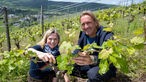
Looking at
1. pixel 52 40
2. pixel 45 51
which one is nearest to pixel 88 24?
pixel 52 40

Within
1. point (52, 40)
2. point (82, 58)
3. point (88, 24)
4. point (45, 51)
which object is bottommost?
point (45, 51)

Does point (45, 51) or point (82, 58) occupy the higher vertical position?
point (82, 58)

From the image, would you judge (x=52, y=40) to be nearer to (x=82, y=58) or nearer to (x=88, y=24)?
(x=88, y=24)

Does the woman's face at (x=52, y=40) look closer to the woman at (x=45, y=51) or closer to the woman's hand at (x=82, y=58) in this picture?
the woman at (x=45, y=51)

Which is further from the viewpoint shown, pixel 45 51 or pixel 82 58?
pixel 45 51

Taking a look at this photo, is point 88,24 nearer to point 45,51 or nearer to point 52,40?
point 52,40

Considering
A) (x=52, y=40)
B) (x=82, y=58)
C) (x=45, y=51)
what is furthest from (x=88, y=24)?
(x=82, y=58)

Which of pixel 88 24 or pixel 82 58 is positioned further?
pixel 88 24

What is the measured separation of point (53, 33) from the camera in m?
3.90

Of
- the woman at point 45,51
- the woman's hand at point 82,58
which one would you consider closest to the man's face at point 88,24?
the woman at point 45,51

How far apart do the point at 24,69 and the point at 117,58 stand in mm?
3292

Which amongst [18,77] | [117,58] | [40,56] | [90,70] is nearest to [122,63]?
[117,58]

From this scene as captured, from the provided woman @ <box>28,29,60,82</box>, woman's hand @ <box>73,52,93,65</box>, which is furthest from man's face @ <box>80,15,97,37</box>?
woman's hand @ <box>73,52,93,65</box>

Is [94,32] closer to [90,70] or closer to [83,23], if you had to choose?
[83,23]
